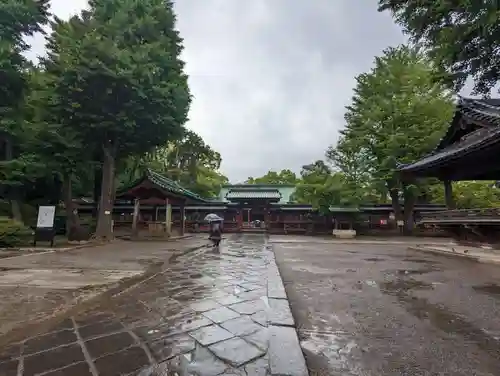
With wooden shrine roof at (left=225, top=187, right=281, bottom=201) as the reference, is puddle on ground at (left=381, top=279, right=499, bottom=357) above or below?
below

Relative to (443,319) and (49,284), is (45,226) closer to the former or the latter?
(49,284)

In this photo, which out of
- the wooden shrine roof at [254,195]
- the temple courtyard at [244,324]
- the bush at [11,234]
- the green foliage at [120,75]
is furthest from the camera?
the wooden shrine roof at [254,195]

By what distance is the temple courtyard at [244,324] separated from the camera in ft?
9.02

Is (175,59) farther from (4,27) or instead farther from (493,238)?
(493,238)

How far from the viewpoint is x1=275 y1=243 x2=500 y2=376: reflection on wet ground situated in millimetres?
2823

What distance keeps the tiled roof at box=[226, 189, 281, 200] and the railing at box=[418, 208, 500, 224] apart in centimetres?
1756

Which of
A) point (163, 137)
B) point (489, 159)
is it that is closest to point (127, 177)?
point (163, 137)

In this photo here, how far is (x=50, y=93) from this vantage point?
16344 mm

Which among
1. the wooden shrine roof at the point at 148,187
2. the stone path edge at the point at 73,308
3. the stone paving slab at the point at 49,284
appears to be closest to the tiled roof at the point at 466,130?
the stone path edge at the point at 73,308

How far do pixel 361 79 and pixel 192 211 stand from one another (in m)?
19.7

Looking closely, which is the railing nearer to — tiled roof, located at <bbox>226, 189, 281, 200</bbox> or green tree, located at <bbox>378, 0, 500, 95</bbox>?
green tree, located at <bbox>378, 0, 500, 95</bbox>

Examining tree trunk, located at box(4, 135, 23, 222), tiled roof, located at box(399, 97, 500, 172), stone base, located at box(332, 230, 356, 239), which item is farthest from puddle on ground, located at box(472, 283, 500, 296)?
tree trunk, located at box(4, 135, 23, 222)

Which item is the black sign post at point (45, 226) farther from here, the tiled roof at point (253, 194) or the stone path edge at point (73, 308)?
the tiled roof at point (253, 194)

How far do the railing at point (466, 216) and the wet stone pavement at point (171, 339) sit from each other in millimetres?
9126
